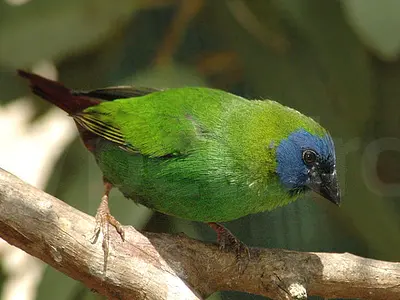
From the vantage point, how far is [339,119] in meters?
2.61

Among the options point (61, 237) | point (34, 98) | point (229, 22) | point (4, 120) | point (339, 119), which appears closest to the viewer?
point (61, 237)

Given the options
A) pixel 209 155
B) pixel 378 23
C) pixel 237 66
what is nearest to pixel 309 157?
pixel 209 155

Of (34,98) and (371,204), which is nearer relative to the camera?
(371,204)

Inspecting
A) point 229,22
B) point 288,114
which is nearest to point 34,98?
point 229,22

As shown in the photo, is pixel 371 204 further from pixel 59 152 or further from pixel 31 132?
pixel 31 132

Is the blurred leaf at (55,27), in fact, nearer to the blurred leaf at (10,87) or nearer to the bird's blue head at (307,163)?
the blurred leaf at (10,87)

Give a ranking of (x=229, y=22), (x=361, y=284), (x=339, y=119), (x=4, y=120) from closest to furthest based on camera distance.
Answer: (x=361, y=284), (x=339, y=119), (x=229, y=22), (x=4, y=120)

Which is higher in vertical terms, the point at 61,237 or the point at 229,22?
the point at 229,22

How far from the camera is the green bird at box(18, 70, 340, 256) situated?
73.0 inches

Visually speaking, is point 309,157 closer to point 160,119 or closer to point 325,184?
point 325,184

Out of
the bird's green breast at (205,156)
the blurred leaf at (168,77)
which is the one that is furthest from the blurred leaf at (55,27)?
the bird's green breast at (205,156)

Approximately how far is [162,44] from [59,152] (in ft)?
1.87

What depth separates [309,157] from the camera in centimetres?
184

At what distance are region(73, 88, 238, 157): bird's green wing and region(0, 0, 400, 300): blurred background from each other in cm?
41
